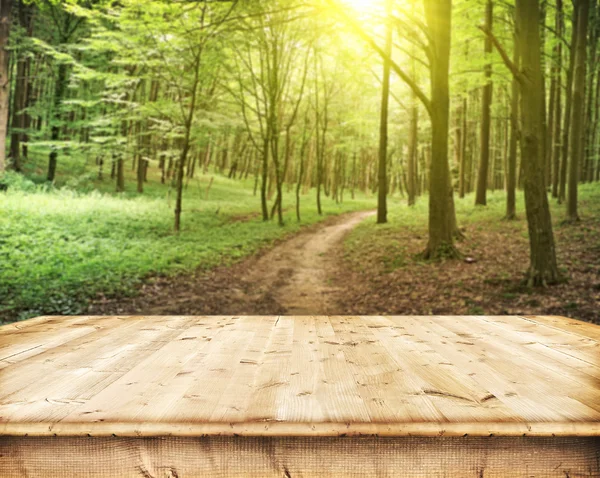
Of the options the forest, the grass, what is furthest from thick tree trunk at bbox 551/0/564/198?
the grass

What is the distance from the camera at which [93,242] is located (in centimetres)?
1062

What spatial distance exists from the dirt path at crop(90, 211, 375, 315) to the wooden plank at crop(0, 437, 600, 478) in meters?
5.86

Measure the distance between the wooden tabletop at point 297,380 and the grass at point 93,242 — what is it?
5.31 metres

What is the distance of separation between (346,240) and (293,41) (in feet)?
32.1

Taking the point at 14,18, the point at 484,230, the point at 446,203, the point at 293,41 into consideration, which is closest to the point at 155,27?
the point at 293,41

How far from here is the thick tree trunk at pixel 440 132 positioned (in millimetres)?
9484

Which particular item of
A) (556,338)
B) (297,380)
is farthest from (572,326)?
(297,380)

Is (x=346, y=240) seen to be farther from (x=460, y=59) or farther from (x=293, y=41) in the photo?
(x=293, y=41)

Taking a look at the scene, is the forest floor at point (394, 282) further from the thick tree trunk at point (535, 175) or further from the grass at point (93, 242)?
the grass at point (93, 242)

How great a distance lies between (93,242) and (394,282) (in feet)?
24.3

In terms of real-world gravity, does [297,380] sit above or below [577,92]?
below

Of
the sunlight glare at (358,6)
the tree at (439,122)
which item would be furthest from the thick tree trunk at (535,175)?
the sunlight glare at (358,6)

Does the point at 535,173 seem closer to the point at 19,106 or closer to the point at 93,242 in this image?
the point at 93,242

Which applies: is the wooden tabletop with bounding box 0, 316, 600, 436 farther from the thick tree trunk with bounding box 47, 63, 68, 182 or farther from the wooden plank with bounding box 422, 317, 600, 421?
the thick tree trunk with bounding box 47, 63, 68, 182
